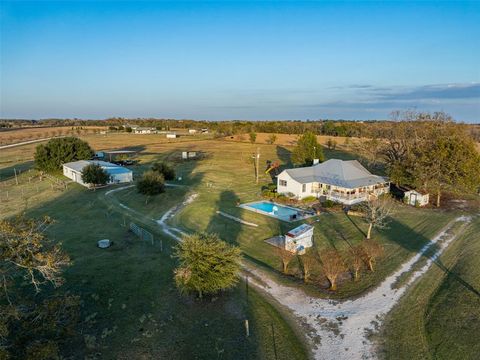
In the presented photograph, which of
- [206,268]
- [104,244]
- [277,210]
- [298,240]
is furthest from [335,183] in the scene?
[104,244]

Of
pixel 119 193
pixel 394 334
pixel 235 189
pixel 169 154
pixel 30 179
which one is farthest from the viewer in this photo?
pixel 169 154

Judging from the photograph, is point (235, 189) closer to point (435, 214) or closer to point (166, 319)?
point (435, 214)

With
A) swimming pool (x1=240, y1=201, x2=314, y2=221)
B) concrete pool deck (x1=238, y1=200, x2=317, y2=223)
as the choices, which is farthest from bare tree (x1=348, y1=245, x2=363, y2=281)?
swimming pool (x1=240, y1=201, x2=314, y2=221)

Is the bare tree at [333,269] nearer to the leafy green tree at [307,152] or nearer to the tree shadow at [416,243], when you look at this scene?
the tree shadow at [416,243]

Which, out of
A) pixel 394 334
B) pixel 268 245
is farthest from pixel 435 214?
pixel 394 334

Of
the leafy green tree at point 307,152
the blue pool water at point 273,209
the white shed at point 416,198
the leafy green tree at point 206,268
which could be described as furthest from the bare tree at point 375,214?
the leafy green tree at point 307,152

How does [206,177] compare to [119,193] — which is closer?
[119,193]

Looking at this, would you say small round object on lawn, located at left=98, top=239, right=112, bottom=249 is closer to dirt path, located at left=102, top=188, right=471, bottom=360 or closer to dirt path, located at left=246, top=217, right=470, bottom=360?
dirt path, located at left=102, top=188, right=471, bottom=360
